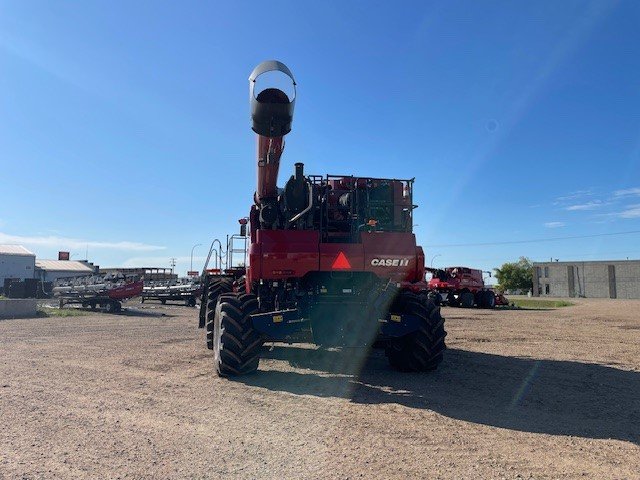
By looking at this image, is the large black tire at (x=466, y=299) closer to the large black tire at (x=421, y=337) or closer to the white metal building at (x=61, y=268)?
the large black tire at (x=421, y=337)

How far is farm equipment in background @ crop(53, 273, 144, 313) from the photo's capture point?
2728 centimetres

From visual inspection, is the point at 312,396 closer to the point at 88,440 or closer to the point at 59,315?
the point at 88,440

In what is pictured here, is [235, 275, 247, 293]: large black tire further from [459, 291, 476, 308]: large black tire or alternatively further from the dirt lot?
[459, 291, 476, 308]: large black tire

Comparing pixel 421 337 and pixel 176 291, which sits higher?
pixel 176 291

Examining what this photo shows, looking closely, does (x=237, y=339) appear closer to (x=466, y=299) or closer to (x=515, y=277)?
(x=466, y=299)

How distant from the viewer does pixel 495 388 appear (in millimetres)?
7945

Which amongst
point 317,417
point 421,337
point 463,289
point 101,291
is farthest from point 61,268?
point 317,417

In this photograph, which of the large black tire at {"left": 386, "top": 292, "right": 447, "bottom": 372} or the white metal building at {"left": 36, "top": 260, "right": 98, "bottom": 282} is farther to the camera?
the white metal building at {"left": 36, "top": 260, "right": 98, "bottom": 282}

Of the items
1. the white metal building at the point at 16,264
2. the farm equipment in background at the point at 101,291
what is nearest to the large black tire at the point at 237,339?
the farm equipment in background at the point at 101,291

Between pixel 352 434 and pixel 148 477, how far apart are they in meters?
2.12

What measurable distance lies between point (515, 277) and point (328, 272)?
9760 centimetres

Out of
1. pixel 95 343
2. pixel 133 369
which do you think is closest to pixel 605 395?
pixel 133 369

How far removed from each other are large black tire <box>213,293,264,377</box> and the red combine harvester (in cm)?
2755

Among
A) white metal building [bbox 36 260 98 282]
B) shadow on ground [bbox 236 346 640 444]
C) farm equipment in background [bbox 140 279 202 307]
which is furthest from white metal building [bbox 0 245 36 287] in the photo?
shadow on ground [bbox 236 346 640 444]
